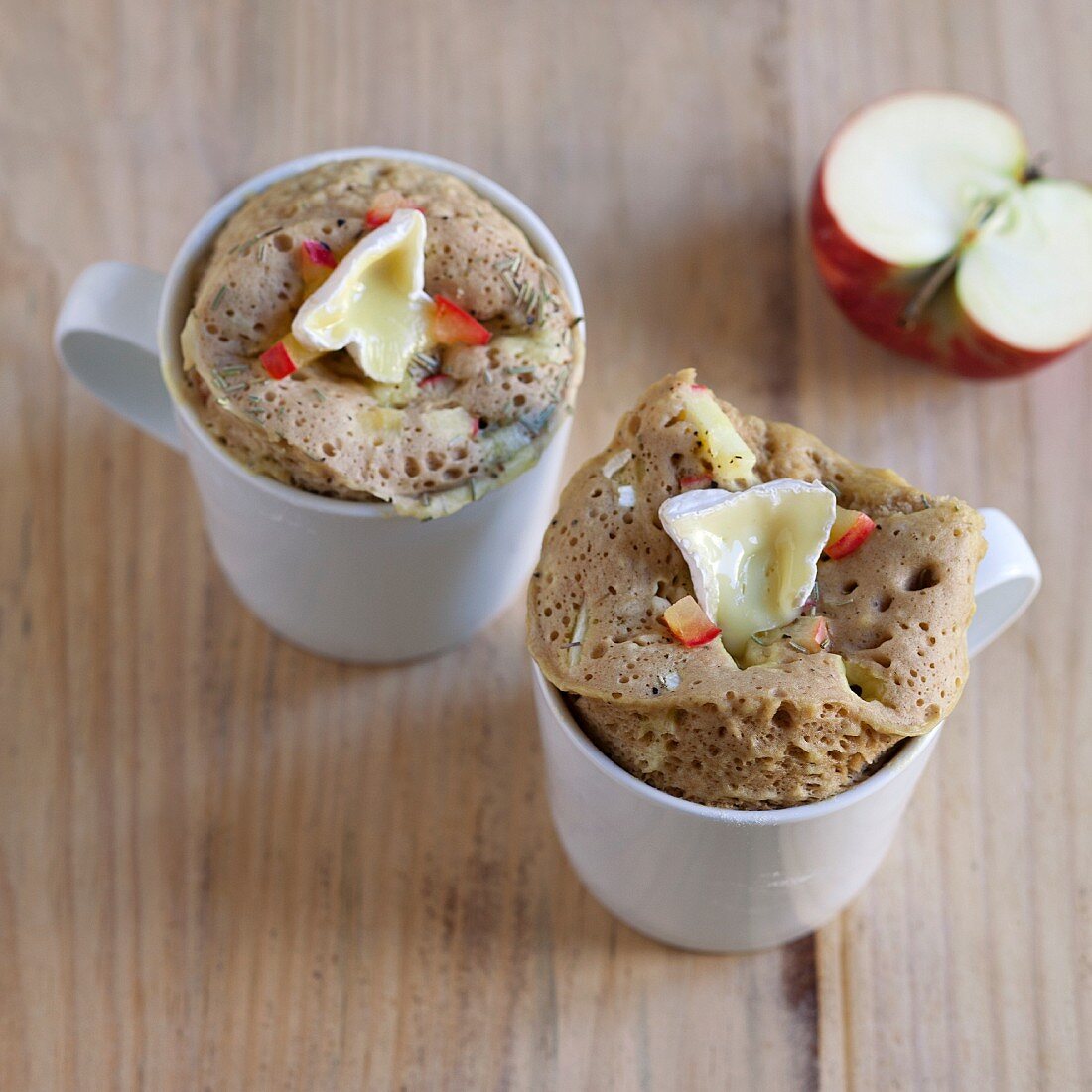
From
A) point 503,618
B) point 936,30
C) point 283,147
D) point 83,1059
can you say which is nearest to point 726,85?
point 936,30

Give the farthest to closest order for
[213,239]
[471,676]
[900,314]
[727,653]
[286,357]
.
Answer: [900,314] < [471,676] < [213,239] < [286,357] < [727,653]

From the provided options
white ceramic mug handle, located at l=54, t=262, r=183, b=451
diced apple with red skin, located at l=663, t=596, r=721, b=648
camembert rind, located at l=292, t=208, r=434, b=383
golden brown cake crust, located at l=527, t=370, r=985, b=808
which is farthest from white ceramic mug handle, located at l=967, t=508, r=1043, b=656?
white ceramic mug handle, located at l=54, t=262, r=183, b=451

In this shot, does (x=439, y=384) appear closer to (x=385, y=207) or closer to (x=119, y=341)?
(x=385, y=207)

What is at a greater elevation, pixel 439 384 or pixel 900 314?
pixel 439 384

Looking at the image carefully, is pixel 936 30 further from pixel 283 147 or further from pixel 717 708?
pixel 717 708

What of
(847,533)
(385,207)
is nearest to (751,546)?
(847,533)

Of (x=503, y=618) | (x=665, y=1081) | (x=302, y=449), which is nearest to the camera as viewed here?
(x=302, y=449)
